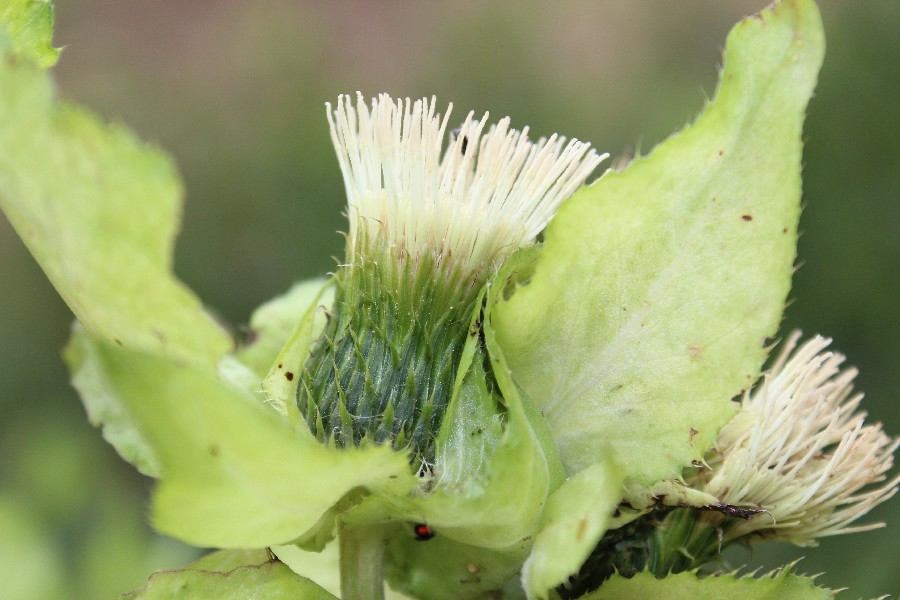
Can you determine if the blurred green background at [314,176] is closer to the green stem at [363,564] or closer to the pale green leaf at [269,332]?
the pale green leaf at [269,332]

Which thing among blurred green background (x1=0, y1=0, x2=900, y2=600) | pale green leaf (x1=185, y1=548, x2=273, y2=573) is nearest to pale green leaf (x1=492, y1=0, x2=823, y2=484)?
pale green leaf (x1=185, y1=548, x2=273, y2=573)

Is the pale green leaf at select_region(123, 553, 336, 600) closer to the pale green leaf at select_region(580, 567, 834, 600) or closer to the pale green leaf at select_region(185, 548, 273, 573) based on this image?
the pale green leaf at select_region(185, 548, 273, 573)

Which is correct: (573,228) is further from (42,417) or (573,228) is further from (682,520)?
(42,417)

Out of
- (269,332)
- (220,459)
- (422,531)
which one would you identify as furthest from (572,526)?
(269,332)

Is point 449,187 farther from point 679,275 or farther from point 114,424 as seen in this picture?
point 114,424

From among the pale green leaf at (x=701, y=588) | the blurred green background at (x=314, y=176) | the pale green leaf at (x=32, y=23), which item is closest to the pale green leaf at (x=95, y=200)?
the pale green leaf at (x=32, y=23)

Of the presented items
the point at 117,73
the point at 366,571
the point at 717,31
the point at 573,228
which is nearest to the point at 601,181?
the point at 573,228
